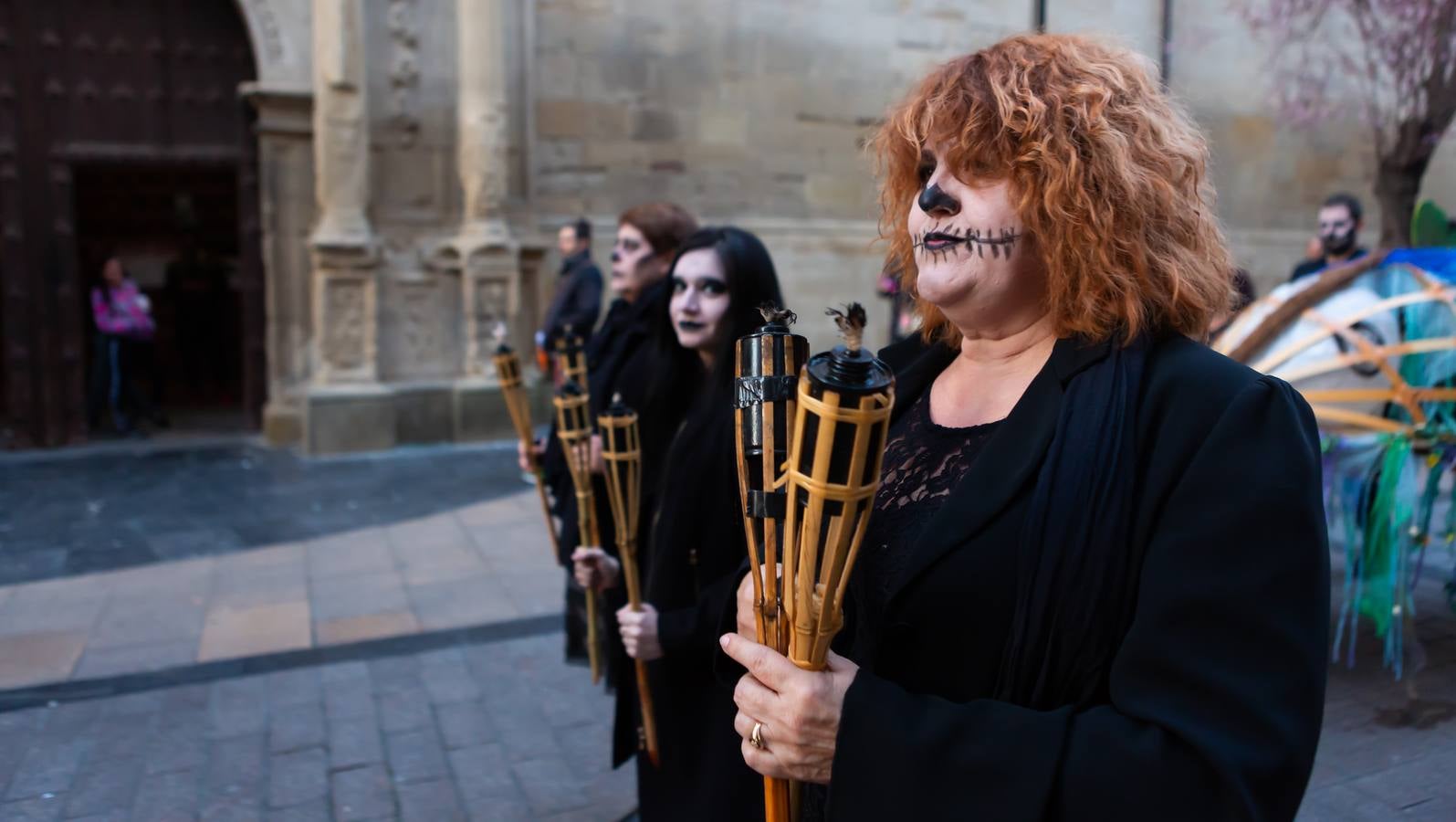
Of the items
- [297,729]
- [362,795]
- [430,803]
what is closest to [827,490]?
[430,803]

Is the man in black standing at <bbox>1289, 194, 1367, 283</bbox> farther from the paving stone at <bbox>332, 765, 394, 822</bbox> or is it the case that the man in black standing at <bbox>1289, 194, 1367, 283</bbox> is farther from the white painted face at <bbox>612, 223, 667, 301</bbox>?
the paving stone at <bbox>332, 765, 394, 822</bbox>

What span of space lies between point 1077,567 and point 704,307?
67.6 inches

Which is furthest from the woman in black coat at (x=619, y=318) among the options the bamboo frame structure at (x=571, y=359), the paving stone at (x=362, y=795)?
the paving stone at (x=362, y=795)

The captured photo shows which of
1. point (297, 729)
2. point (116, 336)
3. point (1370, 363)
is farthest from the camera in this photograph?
point (116, 336)

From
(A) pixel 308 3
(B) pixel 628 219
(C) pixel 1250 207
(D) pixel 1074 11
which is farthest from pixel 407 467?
(C) pixel 1250 207

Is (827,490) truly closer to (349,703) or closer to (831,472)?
(831,472)

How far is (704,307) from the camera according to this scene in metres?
2.82

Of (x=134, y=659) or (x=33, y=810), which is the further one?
(x=134, y=659)

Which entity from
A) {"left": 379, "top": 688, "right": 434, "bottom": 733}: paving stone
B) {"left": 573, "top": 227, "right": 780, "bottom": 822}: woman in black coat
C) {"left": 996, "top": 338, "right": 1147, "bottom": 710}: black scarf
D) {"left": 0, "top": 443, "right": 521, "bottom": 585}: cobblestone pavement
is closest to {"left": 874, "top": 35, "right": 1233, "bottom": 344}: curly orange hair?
{"left": 996, "top": 338, "right": 1147, "bottom": 710}: black scarf

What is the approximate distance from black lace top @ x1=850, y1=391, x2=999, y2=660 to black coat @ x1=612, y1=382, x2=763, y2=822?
1.02 meters

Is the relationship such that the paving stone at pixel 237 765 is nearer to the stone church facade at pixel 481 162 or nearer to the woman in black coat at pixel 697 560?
the woman in black coat at pixel 697 560

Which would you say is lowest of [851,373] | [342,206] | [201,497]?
[201,497]

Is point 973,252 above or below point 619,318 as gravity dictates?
above

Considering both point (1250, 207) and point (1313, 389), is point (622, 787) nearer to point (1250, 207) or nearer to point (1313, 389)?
point (1313, 389)
